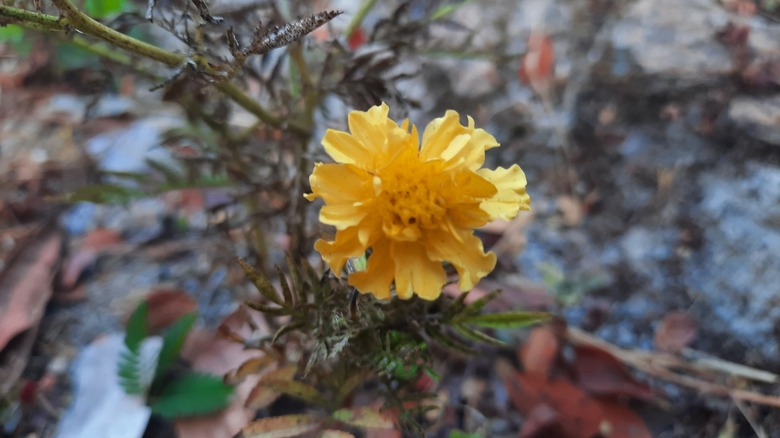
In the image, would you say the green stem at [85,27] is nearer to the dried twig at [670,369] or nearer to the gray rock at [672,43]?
the dried twig at [670,369]

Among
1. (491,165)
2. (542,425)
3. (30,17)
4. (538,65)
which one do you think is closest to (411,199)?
(30,17)

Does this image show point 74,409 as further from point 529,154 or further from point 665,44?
point 665,44

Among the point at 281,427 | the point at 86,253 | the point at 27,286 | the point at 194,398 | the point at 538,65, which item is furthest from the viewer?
the point at 538,65

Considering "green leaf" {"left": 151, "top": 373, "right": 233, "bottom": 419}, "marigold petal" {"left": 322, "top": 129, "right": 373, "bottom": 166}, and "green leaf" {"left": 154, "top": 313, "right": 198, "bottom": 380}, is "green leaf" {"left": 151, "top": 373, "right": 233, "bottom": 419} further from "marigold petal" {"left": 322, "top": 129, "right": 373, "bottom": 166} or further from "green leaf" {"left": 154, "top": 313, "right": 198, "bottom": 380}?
"marigold petal" {"left": 322, "top": 129, "right": 373, "bottom": 166}

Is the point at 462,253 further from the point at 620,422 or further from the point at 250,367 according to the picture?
the point at 620,422

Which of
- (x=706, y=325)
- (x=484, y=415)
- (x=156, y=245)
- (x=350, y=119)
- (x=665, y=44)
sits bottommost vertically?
(x=706, y=325)

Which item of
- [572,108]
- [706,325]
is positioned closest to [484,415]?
[706,325]
